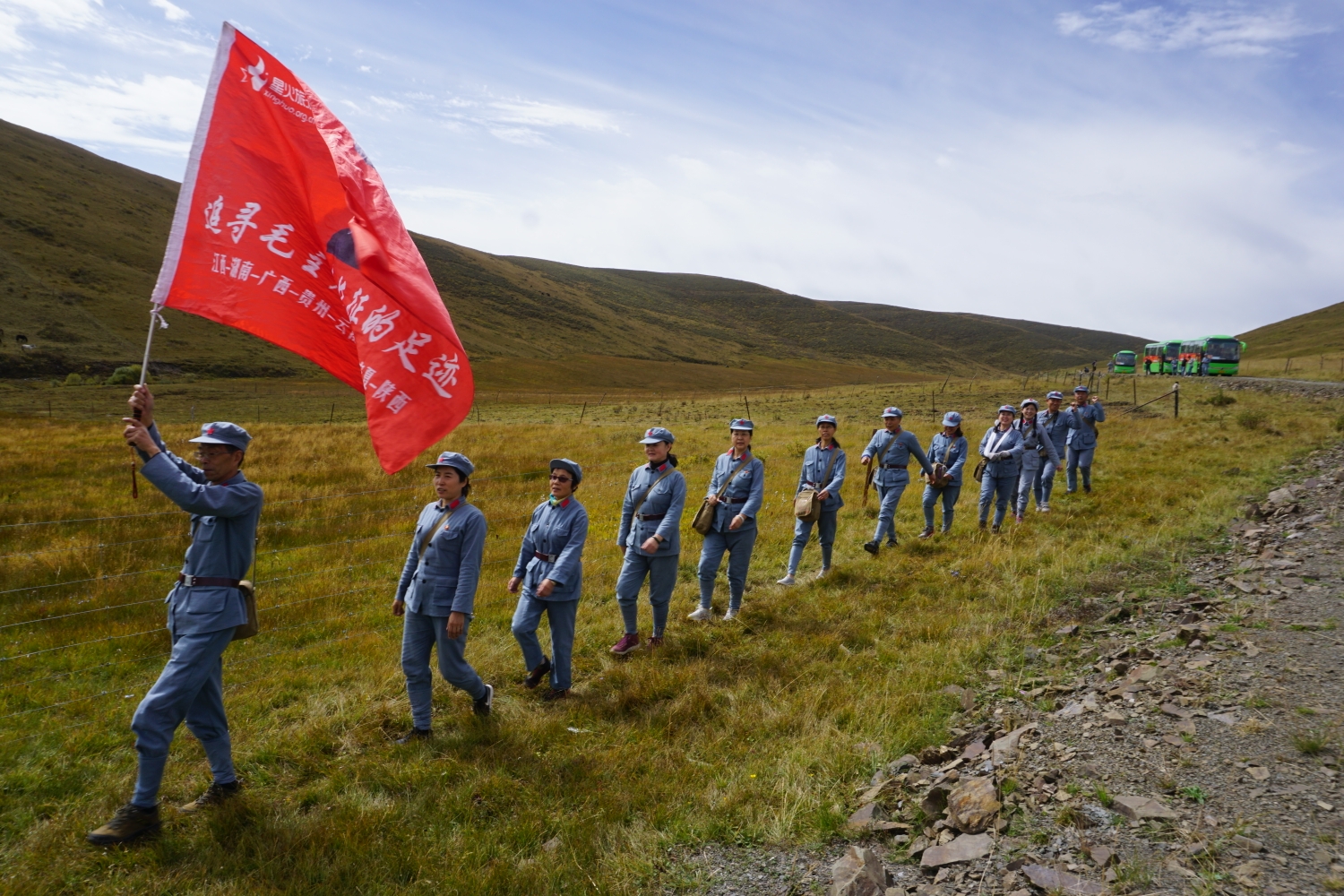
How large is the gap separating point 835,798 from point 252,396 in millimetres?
50605

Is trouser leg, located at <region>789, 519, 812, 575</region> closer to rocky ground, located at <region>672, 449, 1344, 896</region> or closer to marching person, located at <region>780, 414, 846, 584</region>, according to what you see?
marching person, located at <region>780, 414, 846, 584</region>

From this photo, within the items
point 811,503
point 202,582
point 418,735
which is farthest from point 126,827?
point 811,503

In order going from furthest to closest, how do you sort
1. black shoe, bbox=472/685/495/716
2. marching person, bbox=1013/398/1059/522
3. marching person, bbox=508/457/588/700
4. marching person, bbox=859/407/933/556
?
1. marching person, bbox=1013/398/1059/522
2. marching person, bbox=859/407/933/556
3. marching person, bbox=508/457/588/700
4. black shoe, bbox=472/685/495/716

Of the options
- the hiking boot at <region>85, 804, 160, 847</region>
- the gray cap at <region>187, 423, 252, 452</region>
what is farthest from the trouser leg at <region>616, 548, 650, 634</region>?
the hiking boot at <region>85, 804, 160, 847</region>

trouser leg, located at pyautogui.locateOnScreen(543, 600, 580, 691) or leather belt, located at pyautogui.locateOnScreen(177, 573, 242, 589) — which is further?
trouser leg, located at pyautogui.locateOnScreen(543, 600, 580, 691)

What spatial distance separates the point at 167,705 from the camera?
4.10 meters

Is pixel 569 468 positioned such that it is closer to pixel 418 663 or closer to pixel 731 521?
pixel 418 663

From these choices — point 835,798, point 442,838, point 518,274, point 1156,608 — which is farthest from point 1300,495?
point 518,274

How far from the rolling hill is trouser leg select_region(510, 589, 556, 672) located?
62.9 metres

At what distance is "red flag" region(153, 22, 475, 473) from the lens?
14.1 ft

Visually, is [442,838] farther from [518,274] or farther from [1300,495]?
[518,274]

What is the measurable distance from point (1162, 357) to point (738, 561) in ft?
205

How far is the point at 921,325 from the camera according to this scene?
193m

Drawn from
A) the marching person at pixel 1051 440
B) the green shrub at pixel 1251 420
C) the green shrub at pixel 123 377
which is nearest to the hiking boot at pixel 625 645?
the marching person at pixel 1051 440
